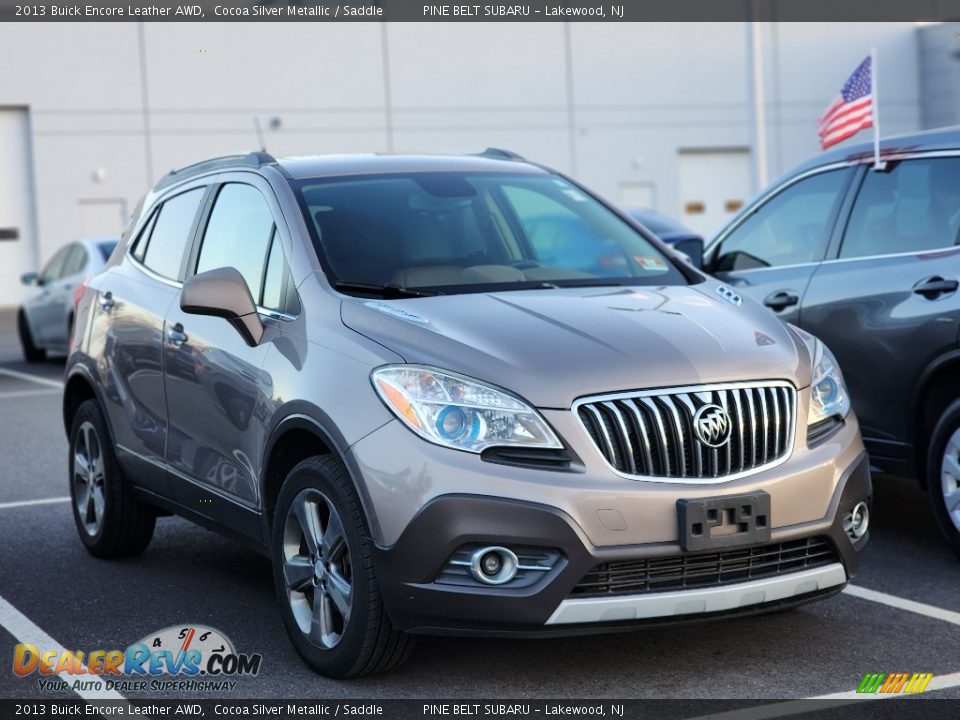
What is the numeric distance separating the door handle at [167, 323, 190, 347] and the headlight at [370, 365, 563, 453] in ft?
4.97

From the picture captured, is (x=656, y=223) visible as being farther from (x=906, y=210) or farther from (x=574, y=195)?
(x=574, y=195)

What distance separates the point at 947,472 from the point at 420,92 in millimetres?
30272

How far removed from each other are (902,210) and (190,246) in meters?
3.17

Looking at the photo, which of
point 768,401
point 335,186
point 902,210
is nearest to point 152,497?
point 335,186

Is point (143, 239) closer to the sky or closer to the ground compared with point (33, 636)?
closer to the sky

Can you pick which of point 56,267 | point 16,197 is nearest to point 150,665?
point 56,267

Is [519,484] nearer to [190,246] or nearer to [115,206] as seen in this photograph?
[190,246]

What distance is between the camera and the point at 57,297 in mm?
17031

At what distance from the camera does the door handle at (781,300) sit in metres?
6.66

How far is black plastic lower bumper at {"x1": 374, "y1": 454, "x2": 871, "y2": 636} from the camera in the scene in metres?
4.02

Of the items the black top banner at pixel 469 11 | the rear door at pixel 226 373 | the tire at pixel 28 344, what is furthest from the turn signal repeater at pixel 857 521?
the black top banner at pixel 469 11

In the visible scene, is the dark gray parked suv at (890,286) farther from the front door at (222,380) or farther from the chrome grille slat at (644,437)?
the front door at (222,380)

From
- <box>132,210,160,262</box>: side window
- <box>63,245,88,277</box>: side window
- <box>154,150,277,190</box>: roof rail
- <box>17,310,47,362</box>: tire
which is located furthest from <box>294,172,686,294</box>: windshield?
<box>17,310,47,362</box>: tire

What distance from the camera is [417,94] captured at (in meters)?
35.0
